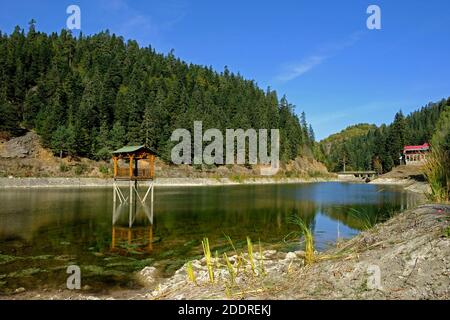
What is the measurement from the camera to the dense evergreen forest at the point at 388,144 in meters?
102

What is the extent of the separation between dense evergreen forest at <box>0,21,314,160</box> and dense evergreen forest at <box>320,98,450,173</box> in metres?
17.6

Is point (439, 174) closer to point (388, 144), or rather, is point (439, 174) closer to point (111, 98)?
point (111, 98)

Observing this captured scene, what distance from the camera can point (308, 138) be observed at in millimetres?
148875

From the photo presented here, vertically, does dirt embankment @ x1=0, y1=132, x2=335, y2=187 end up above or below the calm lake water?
above

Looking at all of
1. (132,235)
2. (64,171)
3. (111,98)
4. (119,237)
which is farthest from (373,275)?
(111,98)

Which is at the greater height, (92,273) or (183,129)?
(183,129)

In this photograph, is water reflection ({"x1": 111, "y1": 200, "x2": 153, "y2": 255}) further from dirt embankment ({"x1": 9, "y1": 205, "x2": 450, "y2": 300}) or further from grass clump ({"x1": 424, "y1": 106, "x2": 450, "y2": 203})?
grass clump ({"x1": 424, "y1": 106, "x2": 450, "y2": 203})

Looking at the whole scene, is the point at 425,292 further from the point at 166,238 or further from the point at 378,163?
the point at 378,163

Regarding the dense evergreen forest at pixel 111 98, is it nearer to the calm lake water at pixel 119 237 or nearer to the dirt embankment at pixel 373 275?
the calm lake water at pixel 119 237

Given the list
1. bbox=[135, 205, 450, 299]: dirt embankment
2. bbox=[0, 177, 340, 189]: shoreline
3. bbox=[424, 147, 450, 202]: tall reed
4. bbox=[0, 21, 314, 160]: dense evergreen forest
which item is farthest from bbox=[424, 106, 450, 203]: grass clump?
bbox=[0, 21, 314, 160]: dense evergreen forest

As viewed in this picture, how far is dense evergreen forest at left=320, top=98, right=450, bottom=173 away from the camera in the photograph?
10212 centimetres
